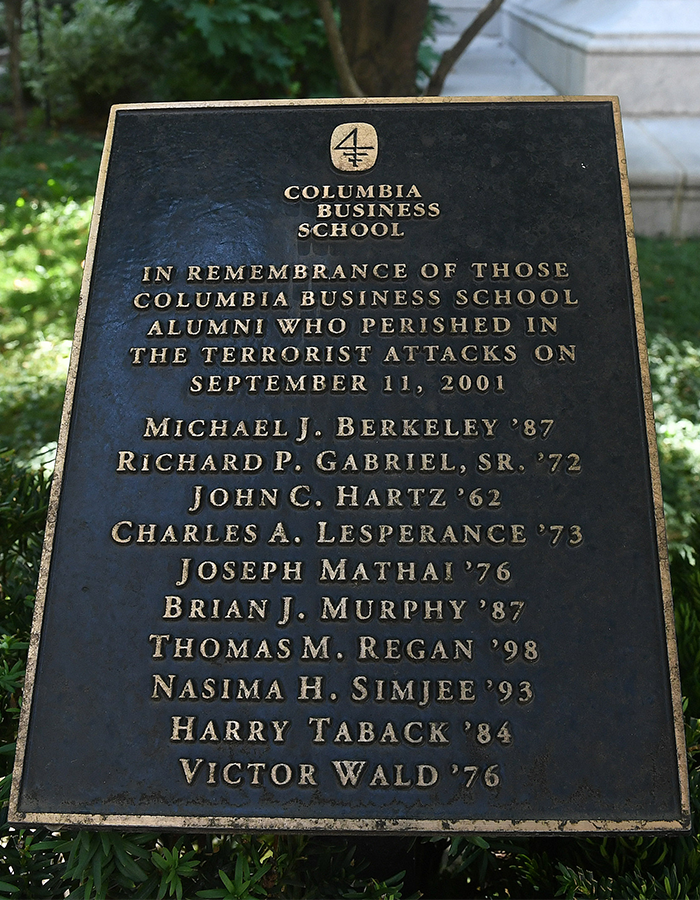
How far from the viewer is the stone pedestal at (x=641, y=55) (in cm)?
712

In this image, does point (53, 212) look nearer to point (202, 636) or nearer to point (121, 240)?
point (121, 240)

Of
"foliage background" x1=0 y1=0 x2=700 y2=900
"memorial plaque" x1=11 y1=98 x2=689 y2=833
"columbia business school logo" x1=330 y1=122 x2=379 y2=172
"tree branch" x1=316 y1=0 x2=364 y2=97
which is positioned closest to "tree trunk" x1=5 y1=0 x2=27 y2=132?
"foliage background" x1=0 y1=0 x2=700 y2=900

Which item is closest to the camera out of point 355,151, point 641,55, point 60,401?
point 355,151

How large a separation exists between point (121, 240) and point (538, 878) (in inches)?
82.6

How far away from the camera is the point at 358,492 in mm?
2158

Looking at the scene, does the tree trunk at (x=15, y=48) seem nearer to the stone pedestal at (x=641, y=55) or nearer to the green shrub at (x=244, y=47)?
the green shrub at (x=244, y=47)

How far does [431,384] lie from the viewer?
7.42 feet

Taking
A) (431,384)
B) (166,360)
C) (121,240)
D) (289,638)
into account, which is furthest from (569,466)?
(121,240)

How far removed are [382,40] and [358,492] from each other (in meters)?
4.04

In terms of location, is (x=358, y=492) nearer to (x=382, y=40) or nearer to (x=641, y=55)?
(x=382, y=40)

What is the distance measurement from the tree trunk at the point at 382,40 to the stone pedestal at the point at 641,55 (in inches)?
92.9

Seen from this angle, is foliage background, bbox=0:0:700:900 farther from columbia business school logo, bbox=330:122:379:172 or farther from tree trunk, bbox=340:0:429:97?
tree trunk, bbox=340:0:429:97

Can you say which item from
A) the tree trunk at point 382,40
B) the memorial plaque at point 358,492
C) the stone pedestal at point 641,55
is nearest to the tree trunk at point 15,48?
the tree trunk at point 382,40

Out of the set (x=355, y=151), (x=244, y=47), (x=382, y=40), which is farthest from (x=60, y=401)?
(x=244, y=47)
